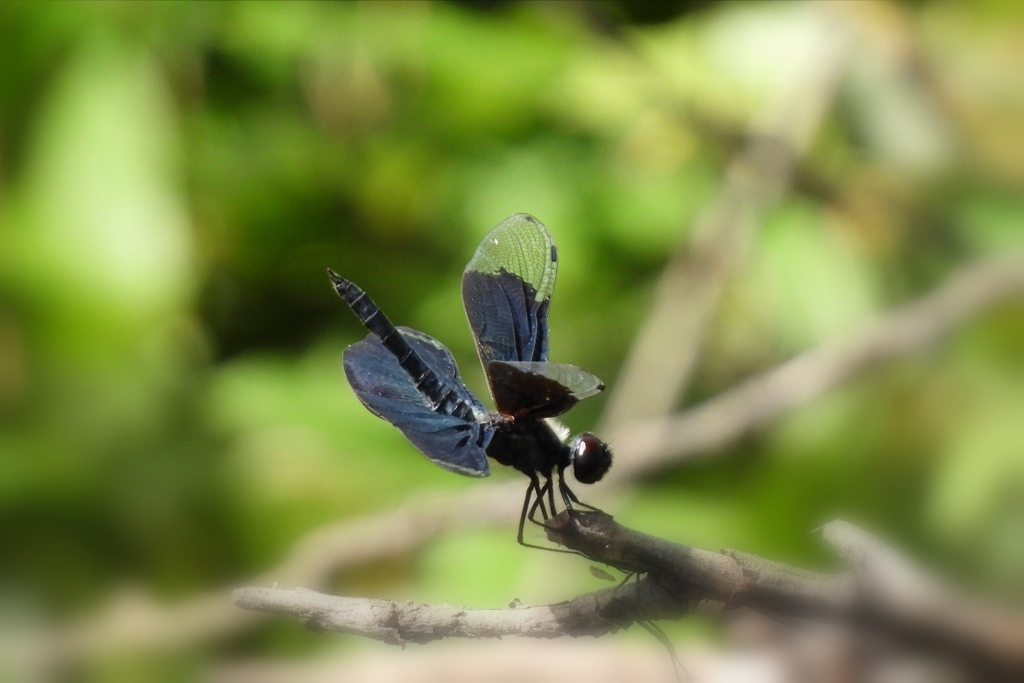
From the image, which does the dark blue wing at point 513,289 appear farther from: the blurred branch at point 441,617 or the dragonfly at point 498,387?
the blurred branch at point 441,617

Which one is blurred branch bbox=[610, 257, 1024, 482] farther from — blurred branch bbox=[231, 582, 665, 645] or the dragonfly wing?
blurred branch bbox=[231, 582, 665, 645]

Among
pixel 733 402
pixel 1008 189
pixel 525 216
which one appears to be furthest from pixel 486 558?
pixel 1008 189

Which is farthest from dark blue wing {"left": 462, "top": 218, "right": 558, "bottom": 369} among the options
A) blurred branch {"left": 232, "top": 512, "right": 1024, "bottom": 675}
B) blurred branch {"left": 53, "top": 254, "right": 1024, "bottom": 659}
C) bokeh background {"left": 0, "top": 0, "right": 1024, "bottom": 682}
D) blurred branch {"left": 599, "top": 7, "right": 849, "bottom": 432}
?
blurred branch {"left": 599, "top": 7, "right": 849, "bottom": 432}

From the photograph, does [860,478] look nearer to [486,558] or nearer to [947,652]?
[486,558]

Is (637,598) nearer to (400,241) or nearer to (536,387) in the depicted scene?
(536,387)

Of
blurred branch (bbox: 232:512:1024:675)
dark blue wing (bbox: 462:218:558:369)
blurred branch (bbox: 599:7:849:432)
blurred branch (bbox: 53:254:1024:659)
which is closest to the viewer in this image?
blurred branch (bbox: 232:512:1024:675)

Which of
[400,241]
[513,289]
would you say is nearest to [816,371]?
[400,241]
